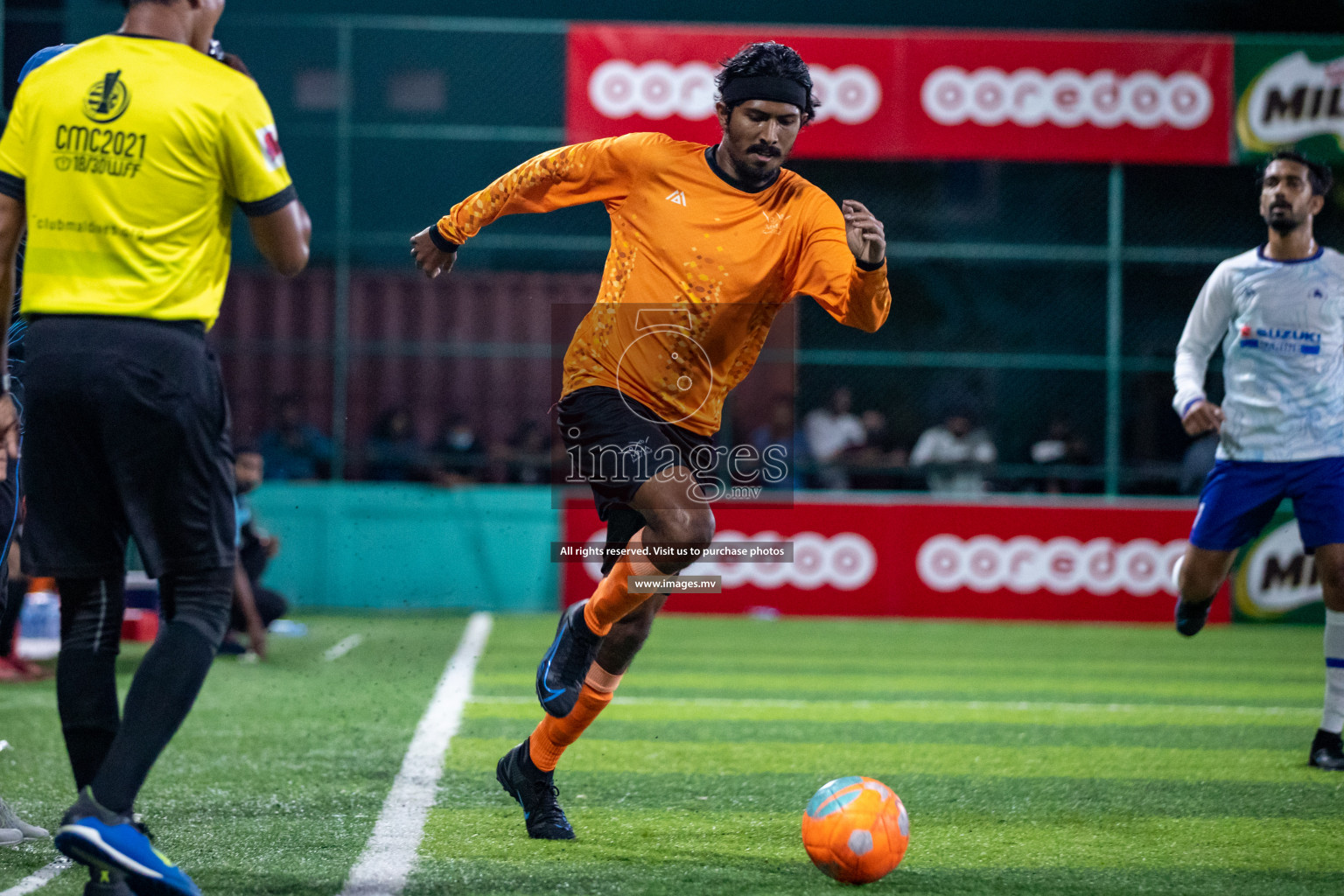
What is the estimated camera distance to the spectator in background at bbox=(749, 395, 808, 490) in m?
13.6

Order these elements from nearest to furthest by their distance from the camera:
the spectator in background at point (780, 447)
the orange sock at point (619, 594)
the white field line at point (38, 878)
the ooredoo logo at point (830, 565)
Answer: the white field line at point (38, 878) < the orange sock at point (619, 594) < the ooredoo logo at point (830, 565) < the spectator in background at point (780, 447)

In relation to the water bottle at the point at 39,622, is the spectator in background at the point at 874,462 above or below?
above

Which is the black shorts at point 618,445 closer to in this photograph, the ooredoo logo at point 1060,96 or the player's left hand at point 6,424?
the player's left hand at point 6,424

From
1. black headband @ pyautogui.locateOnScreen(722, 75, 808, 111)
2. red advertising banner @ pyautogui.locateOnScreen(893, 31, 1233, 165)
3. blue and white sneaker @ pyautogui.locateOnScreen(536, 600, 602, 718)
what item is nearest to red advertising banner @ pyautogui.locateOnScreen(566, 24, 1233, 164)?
red advertising banner @ pyautogui.locateOnScreen(893, 31, 1233, 165)

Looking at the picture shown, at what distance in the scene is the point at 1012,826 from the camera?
→ 14.9 feet

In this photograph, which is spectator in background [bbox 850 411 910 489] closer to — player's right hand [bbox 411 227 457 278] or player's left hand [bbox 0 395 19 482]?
player's right hand [bbox 411 227 457 278]

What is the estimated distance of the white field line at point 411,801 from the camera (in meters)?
3.63

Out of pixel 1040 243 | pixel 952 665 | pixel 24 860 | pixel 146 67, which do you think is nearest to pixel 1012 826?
pixel 24 860

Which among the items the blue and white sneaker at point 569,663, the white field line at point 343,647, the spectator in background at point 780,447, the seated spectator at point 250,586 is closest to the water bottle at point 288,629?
the white field line at point 343,647

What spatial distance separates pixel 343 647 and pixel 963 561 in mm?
5836

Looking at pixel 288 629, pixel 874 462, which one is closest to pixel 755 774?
pixel 288 629

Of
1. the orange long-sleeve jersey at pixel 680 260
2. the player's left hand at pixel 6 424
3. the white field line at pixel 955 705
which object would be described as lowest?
the white field line at pixel 955 705

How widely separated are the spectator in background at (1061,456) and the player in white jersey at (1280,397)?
7.77m

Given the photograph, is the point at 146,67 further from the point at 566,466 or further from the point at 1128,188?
the point at 1128,188
